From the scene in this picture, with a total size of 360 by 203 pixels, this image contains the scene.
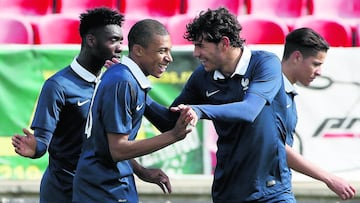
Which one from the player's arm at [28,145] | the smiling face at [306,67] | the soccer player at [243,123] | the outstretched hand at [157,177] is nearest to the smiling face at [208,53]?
the soccer player at [243,123]

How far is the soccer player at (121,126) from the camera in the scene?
4496 mm

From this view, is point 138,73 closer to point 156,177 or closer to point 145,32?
point 145,32

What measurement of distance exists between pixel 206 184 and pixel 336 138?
3.75 ft

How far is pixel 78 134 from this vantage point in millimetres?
5301

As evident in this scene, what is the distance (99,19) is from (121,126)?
120 centimetres

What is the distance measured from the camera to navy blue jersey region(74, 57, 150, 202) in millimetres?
4504

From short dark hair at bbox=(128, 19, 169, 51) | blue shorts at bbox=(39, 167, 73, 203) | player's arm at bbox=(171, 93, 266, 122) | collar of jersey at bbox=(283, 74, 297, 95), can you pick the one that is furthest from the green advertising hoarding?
player's arm at bbox=(171, 93, 266, 122)

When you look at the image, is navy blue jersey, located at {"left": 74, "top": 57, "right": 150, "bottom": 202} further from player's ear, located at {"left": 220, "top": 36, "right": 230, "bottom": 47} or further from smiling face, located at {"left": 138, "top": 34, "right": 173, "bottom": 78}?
player's ear, located at {"left": 220, "top": 36, "right": 230, "bottom": 47}

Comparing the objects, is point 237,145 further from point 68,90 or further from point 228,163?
point 68,90

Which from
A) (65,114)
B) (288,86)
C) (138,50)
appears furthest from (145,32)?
(288,86)

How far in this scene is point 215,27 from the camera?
15.7ft

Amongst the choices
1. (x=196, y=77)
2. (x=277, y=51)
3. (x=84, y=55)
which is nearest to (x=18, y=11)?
(x=277, y=51)

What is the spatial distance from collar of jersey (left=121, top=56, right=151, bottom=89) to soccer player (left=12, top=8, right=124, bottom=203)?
2.32 feet

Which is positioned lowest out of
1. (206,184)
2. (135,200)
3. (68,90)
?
(206,184)
